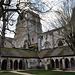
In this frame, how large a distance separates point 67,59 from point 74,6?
13762mm

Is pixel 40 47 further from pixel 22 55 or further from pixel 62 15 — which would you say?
pixel 62 15

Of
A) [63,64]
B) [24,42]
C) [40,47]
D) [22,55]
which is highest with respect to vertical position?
[24,42]

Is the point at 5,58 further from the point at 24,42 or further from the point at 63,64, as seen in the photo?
the point at 24,42

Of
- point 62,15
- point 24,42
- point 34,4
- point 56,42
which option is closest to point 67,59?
point 56,42

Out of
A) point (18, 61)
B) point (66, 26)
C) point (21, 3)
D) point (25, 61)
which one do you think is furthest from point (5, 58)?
point (21, 3)

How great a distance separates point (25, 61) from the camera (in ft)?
98.2

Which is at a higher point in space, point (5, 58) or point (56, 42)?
point (56, 42)

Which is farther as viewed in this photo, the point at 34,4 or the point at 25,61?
the point at 25,61

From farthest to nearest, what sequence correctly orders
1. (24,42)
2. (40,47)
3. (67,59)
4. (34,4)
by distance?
(24,42), (40,47), (67,59), (34,4)

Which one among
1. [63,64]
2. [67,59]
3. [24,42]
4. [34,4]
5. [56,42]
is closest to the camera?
[34,4]

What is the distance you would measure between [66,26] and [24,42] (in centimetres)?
3504

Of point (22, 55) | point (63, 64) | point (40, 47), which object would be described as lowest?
point (63, 64)

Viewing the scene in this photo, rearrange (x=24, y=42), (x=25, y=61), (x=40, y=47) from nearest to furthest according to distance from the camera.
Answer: (x=25, y=61) < (x=40, y=47) < (x=24, y=42)

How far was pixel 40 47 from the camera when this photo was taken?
40.0m
